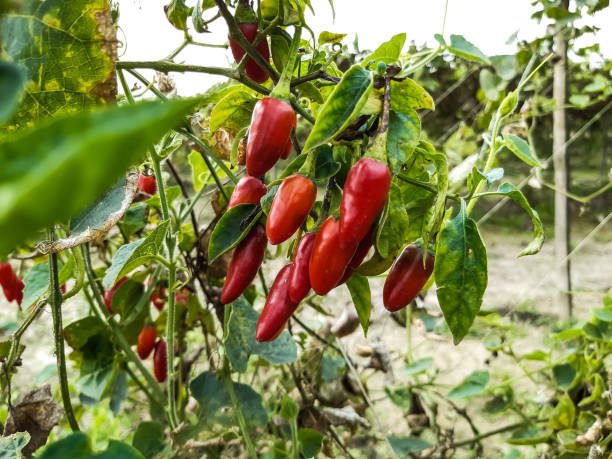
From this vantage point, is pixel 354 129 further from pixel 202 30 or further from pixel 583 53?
pixel 583 53

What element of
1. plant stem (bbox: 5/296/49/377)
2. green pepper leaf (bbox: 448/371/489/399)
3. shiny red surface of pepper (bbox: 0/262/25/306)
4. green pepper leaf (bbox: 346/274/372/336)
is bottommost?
green pepper leaf (bbox: 448/371/489/399)

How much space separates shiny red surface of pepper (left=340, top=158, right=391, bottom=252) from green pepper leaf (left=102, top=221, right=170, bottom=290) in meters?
0.16

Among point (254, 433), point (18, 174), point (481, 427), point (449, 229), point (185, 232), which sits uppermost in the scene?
Answer: point (18, 174)

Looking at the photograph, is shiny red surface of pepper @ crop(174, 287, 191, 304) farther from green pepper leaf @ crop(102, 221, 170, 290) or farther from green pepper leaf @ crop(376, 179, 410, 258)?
green pepper leaf @ crop(376, 179, 410, 258)

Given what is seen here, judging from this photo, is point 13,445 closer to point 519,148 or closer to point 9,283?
point 9,283

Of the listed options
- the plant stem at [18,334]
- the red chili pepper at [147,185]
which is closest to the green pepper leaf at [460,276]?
the plant stem at [18,334]

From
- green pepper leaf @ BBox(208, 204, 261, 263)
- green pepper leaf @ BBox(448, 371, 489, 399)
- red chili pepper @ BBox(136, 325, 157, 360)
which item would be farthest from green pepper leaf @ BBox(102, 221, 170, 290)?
green pepper leaf @ BBox(448, 371, 489, 399)

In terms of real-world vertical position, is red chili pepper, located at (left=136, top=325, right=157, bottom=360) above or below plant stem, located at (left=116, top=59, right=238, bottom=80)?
below

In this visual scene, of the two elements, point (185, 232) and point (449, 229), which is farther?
point (185, 232)

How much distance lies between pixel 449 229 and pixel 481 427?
94 cm

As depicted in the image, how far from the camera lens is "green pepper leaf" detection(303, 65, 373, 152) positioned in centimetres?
30

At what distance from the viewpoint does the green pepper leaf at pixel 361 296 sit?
42cm

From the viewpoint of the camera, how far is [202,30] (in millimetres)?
447

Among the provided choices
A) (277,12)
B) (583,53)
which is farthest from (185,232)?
(583,53)
